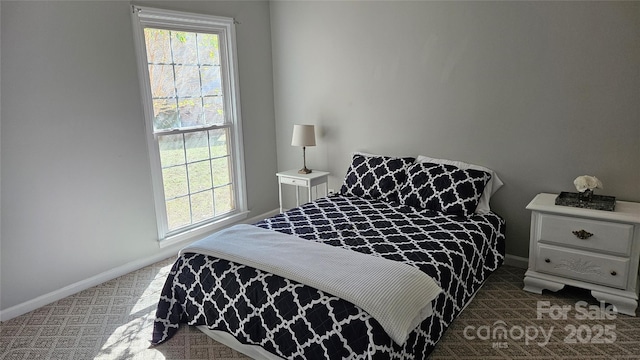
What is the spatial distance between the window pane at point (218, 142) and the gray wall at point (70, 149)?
2.34 ft

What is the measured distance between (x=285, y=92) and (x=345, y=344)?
308 centimetres

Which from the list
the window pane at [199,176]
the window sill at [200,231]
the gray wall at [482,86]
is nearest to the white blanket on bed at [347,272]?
the window sill at [200,231]

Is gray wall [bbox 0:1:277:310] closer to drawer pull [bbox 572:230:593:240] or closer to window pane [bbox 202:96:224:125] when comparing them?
window pane [bbox 202:96:224:125]

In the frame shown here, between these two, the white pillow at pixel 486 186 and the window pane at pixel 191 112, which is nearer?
the white pillow at pixel 486 186

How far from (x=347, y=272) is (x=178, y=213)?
7.15 feet

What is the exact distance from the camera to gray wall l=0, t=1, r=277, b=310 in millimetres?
2701

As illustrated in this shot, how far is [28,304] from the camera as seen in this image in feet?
9.42

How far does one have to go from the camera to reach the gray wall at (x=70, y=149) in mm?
2701

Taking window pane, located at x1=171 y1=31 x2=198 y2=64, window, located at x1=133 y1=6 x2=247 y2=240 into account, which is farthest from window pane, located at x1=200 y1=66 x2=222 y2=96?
window pane, located at x1=171 y1=31 x2=198 y2=64

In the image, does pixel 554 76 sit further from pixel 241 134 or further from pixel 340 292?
pixel 241 134

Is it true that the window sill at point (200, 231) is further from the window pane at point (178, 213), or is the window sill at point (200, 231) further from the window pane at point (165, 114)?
the window pane at point (165, 114)

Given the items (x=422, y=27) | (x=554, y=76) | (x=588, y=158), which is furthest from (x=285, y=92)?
(x=588, y=158)

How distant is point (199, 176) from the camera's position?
3.92 metres

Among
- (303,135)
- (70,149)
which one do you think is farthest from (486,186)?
(70,149)
